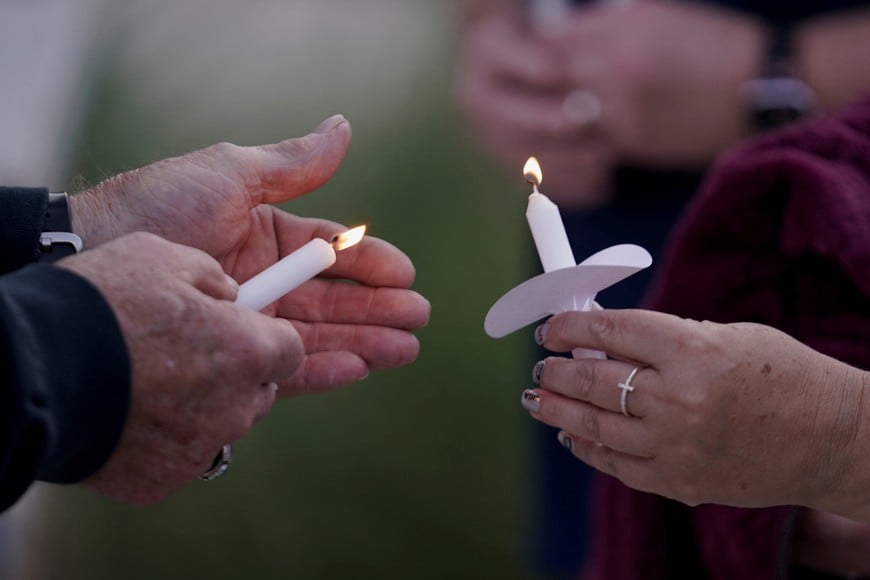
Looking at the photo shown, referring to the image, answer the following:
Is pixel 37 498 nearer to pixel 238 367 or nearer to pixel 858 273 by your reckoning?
pixel 238 367

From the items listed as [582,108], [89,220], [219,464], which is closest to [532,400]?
[219,464]

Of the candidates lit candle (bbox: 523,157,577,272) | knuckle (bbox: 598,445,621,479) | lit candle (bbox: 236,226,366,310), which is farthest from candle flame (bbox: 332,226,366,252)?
knuckle (bbox: 598,445,621,479)

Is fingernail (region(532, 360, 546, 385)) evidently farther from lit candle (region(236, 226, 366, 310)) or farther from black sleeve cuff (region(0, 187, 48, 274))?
black sleeve cuff (region(0, 187, 48, 274))

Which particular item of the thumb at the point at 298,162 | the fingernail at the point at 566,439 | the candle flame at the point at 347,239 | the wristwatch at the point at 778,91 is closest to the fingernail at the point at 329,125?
the thumb at the point at 298,162

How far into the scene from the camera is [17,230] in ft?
2.39

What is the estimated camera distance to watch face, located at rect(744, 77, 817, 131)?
3.76ft

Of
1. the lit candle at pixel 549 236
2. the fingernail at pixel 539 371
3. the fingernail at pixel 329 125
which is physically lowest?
the fingernail at pixel 539 371

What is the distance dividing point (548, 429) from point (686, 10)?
2.06 feet

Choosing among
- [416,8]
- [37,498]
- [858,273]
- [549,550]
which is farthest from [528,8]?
[37,498]

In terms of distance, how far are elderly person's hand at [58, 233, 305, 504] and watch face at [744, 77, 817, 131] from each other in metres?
0.78

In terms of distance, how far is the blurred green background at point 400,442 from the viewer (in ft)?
6.10

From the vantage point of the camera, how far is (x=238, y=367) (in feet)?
2.02

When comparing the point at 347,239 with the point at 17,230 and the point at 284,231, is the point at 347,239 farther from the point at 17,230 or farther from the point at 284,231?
the point at 17,230

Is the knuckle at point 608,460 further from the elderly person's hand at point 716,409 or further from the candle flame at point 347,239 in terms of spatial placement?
the candle flame at point 347,239
